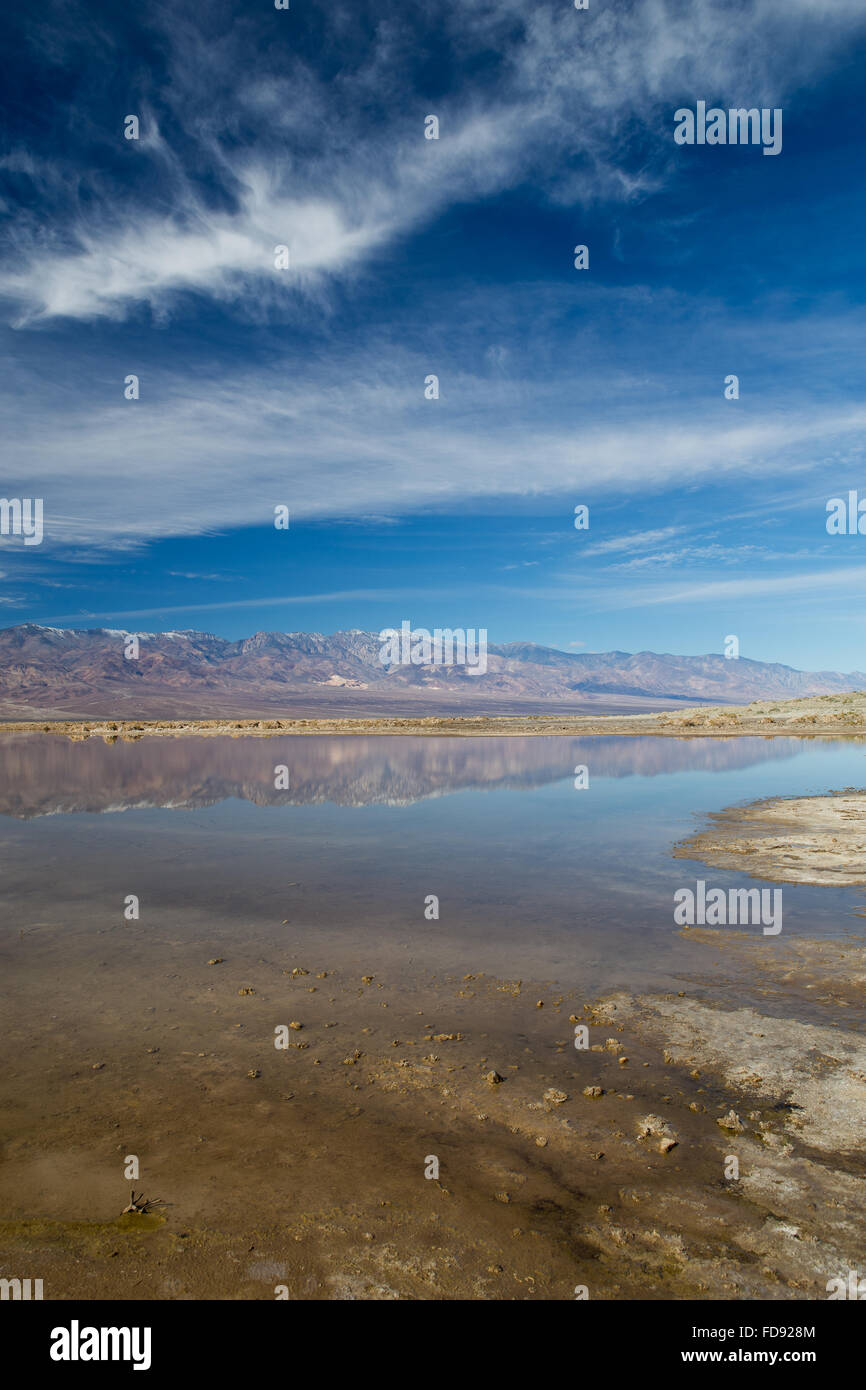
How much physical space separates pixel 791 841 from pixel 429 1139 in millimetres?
13374

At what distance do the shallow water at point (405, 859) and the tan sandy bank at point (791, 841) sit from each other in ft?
2.32

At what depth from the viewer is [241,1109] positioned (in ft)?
18.6

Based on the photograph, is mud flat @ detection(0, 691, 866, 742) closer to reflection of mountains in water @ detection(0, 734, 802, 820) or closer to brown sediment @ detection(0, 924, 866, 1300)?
reflection of mountains in water @ detection(0, 734, 802, 820)

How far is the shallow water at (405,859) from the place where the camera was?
9.93m

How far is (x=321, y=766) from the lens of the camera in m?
35.5

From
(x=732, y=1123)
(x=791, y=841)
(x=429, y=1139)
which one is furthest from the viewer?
(x=791, y=841)

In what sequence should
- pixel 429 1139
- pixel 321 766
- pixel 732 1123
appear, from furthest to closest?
pixel 321 766 → pixel 732 1123 → pixel 429 1139

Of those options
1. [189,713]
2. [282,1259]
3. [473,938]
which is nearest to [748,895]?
[473,938]

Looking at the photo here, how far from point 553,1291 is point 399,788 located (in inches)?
897

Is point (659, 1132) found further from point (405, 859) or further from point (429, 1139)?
point (405, 859)

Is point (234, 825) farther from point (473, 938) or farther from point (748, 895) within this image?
point (748, 895)

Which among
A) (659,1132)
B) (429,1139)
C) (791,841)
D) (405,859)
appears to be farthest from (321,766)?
(659,1132)

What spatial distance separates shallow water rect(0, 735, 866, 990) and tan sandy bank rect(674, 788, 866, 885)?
0.71m

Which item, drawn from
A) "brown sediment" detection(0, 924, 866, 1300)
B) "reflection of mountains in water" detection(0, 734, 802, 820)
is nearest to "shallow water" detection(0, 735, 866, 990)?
"reflection of mountains in water" detection(0, 734, 802, 820)
